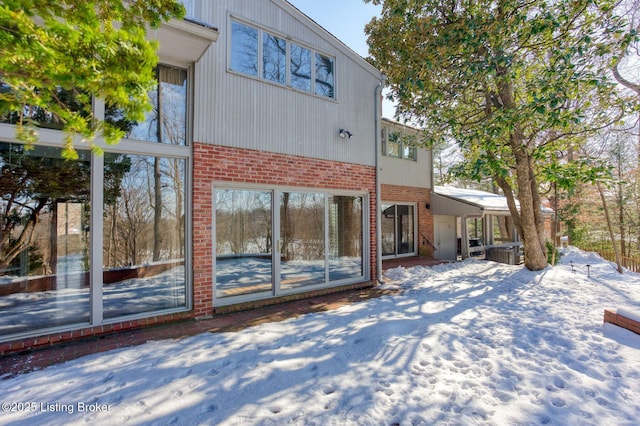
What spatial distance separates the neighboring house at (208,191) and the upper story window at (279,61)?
0.03 metres

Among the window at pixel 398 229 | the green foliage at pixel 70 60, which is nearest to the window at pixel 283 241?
the green foliage at pixel 70 60

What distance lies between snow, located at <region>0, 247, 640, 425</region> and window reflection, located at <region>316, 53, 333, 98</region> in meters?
5.28

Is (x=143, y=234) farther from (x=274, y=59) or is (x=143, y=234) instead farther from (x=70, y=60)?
(x=274, y=59)

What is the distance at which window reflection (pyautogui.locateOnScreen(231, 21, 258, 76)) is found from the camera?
6195 millimetres

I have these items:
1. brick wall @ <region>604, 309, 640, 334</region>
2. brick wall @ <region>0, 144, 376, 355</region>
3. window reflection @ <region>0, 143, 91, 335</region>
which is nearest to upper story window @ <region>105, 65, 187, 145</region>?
brick wall @ <region>0, 144, 376, 355</region>

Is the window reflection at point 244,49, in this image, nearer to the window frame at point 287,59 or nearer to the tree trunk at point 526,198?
the window frame at point 287,59

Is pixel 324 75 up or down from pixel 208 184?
up

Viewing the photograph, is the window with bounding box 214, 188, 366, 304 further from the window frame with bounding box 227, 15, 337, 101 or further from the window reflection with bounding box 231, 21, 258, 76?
the window reflection with bounding box 231, 21, 258, 76

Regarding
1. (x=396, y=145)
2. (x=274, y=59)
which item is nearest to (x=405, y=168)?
(x=396, y=145)

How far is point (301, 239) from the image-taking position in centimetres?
726

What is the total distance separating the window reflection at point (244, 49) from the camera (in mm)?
6195

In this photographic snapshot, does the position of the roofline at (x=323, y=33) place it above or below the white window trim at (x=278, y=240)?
above

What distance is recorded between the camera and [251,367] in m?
3.75

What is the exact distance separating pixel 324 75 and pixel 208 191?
13.7 ft
